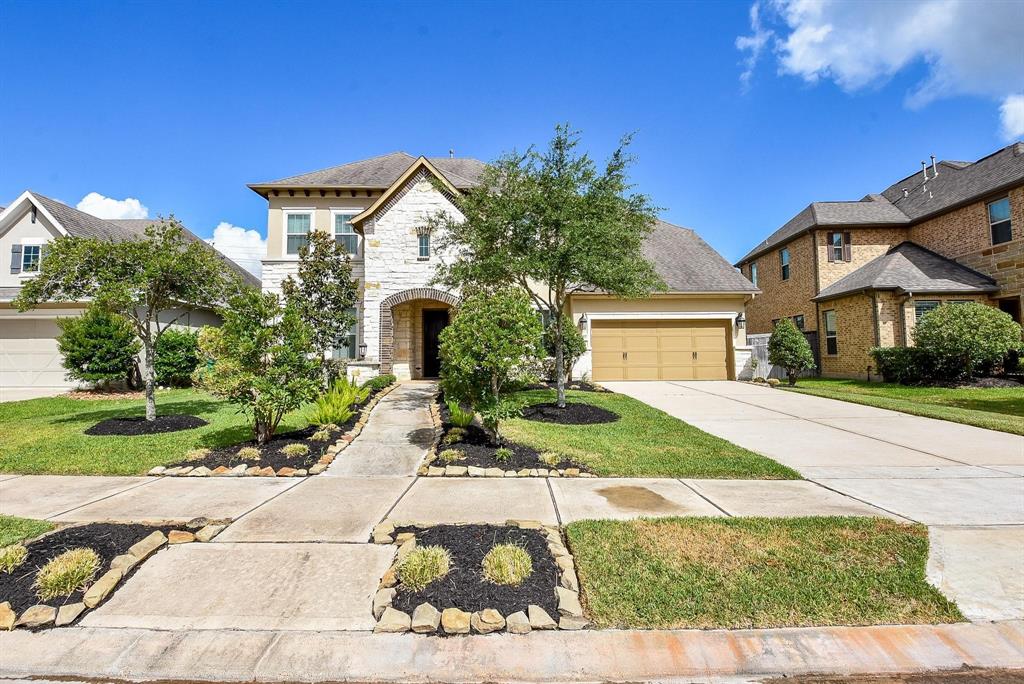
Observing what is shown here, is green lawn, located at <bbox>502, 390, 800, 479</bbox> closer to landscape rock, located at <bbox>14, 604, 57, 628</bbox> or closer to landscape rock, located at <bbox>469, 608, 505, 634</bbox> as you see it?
landscape rock, located at <bbox>469, 608, 505, 634</bbox>

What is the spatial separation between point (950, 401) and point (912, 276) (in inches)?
311

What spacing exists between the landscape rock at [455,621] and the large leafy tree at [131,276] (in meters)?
7.80

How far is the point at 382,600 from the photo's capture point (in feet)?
9.71

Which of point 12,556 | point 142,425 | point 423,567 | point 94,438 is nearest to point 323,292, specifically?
point 142,425

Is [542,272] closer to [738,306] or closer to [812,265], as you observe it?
[738,306]

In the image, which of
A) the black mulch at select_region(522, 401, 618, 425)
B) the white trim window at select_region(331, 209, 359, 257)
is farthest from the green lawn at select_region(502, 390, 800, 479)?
the white trim window at select_region(331, 209, 359, 257)

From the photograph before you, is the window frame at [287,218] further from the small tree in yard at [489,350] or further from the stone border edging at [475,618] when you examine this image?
the stone border edging at [475,618]

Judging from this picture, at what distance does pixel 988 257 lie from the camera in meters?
16.6

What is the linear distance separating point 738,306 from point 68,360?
22150 millimetres

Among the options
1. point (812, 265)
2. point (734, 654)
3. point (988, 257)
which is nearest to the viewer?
point (734, 654)

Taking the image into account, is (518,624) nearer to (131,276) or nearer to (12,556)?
(12,556)

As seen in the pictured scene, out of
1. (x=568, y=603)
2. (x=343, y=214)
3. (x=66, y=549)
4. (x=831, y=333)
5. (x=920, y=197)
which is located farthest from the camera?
(x=920, y=197)

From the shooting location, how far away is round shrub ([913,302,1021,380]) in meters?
13.6

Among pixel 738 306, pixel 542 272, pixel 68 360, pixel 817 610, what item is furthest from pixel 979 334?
pixel 68 360
